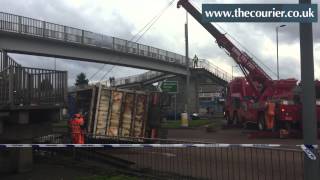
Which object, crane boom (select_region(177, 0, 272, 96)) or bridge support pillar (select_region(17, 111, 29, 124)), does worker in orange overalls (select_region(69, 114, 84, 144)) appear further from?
crane boom (select_region(177, 0, 272, 96))

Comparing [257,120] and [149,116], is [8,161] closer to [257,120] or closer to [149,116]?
[149,116]

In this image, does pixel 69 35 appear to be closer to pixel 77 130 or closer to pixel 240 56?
pixel 240 56

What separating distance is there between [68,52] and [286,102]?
29527 mm

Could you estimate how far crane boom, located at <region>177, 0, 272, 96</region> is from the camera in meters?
32.6

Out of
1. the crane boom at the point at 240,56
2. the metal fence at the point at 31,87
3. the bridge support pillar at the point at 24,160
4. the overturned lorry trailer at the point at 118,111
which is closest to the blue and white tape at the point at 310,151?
the metal fence at the point at 31,87

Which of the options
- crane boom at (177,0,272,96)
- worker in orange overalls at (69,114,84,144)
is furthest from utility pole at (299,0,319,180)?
crane boom at (177,0,272,96)

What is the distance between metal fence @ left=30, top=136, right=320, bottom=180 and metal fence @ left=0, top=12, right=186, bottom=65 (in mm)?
29182

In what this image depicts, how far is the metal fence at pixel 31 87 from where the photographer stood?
48.9 ft

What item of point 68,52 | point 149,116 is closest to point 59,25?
point 68,52

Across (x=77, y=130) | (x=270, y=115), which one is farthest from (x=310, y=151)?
(x=270, y=115)

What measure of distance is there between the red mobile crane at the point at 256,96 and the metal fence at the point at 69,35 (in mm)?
17205

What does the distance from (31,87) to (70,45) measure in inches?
1434

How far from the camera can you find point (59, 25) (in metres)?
49.8

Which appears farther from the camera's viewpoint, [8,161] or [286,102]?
[286,102]
